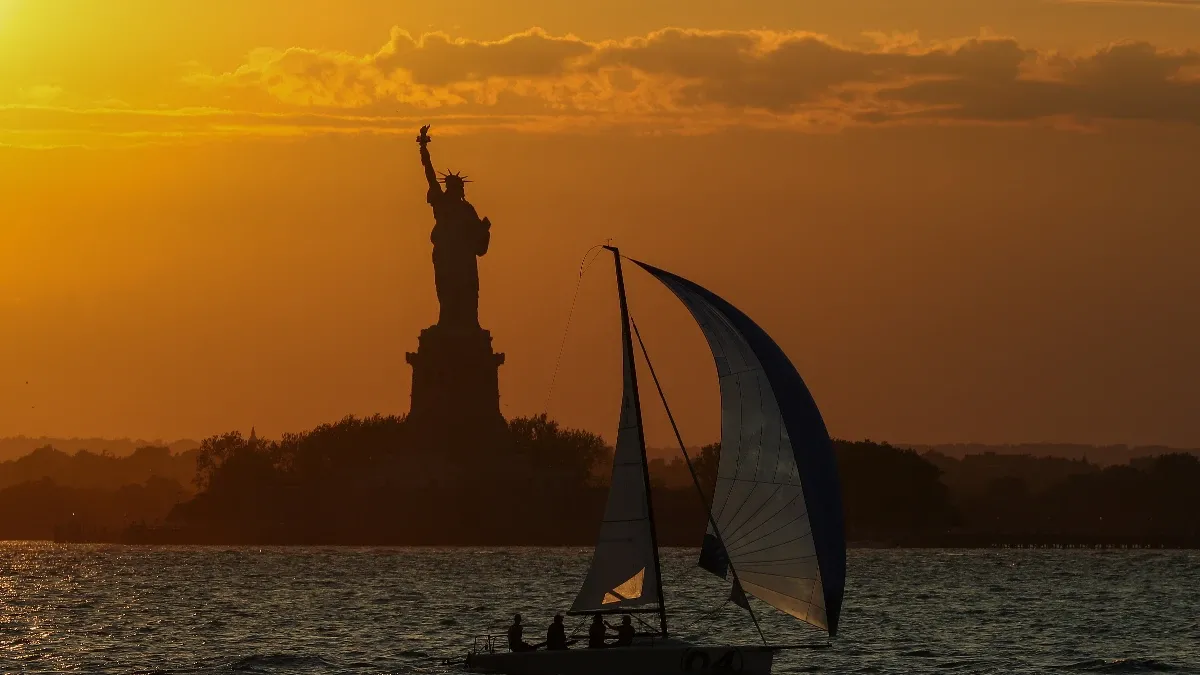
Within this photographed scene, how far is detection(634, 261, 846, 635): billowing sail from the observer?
44125 mm

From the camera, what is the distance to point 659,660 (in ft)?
147

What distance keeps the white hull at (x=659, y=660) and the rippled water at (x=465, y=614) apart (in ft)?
30.8

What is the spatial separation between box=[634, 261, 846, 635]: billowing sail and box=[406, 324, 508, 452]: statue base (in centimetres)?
10513

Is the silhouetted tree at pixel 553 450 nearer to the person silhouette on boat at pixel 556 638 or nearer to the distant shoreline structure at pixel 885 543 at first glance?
the distant shoreline structure at pixel 885 543

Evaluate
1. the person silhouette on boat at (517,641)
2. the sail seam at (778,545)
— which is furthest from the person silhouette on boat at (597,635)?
the sail seam at (778,545)

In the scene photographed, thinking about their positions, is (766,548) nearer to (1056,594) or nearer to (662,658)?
(662,658)

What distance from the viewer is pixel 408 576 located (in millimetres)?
110812

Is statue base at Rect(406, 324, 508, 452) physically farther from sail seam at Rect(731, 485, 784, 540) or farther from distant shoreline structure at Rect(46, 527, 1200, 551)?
sail seam at Rect(731, 485, 784, 540)

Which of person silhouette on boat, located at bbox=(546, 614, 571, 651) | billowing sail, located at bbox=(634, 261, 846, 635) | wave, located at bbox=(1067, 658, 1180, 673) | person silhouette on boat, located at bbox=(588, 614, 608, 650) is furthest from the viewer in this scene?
wave, located at bbox=(1067, 658, 1180, 673)

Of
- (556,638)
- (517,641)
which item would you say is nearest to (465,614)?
(517,641)

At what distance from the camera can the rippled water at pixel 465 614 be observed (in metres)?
60.6

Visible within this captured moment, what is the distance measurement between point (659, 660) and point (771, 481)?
161 inches

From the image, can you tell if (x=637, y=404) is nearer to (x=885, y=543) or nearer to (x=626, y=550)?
(x=626, y=550)

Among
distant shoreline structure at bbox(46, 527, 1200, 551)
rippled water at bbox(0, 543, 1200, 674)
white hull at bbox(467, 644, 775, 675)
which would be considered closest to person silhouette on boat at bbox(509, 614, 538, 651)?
white hull at bbox(467, 644, 775, 675)
